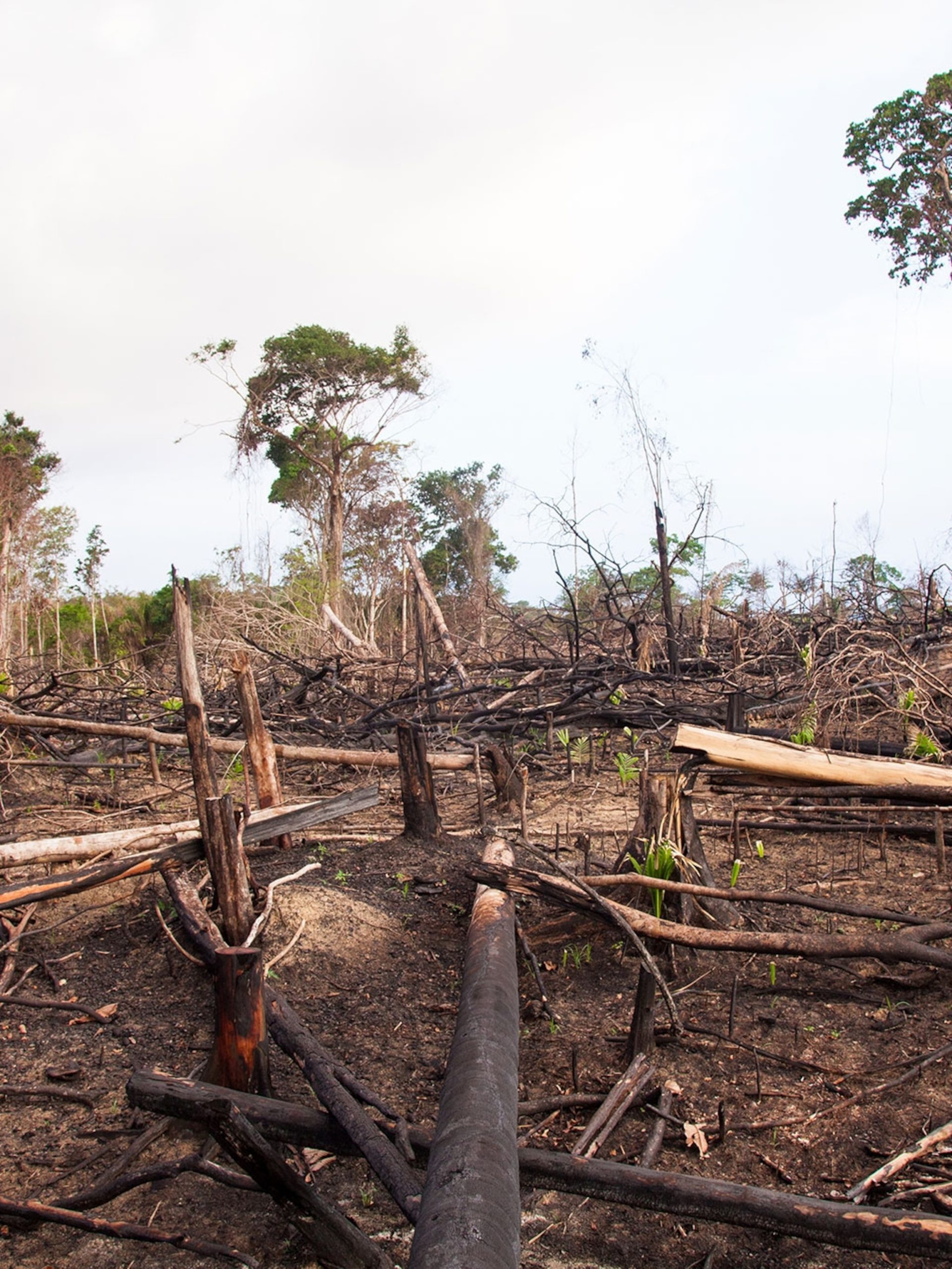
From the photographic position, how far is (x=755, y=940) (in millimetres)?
3018

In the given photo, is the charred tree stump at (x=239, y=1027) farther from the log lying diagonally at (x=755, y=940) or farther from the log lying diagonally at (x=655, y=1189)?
the log lying diagonally at (x=755, y=940)

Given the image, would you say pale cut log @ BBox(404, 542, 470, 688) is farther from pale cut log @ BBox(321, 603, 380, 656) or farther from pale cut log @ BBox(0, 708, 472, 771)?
pale cut log @ BBox(0, 708, 472, 771)

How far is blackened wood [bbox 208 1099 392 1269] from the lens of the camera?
6.32 feet

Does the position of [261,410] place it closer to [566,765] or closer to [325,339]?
[325,339]

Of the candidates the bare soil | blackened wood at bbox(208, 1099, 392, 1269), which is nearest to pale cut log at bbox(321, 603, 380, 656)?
the bare soil

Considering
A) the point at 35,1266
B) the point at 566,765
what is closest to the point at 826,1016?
the point at 35,1266

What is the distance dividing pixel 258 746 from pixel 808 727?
4.29 meters

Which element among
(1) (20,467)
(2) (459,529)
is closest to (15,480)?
(1) (20,467)

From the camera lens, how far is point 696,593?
1711cm

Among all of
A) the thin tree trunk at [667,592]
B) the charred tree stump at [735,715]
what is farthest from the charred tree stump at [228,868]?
the thin tree trunk at [667,592]

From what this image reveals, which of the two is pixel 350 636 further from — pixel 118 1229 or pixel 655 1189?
pixel 655 1189

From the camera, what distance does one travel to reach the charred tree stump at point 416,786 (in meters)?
5.06

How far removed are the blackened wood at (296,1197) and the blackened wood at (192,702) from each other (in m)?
1.62

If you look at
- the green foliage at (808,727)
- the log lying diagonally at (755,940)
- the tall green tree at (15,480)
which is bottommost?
the log lying diagonally at (755,940)
